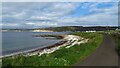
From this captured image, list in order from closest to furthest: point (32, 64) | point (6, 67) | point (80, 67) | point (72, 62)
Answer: point (6, 67) → point (32, 64) → point (80, 67) → point (72, 62)

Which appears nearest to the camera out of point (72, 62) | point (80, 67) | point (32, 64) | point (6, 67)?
point (6, 67)

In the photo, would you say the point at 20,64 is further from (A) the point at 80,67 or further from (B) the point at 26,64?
(A) the point at 80,67

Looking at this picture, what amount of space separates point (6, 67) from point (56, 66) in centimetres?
320

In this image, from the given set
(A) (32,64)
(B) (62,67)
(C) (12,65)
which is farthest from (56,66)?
(C) (12,65)

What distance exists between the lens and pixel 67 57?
63.3 ft

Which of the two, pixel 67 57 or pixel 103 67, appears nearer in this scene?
pixel 103 67

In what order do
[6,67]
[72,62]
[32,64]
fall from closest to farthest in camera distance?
[6,67] → [32,64] → [72,62]

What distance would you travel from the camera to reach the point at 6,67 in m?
13.8

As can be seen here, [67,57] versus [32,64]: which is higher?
[32,64]

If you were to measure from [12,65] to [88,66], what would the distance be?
5030 millimetres

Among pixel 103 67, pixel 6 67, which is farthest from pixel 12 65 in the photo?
pixel 103 67

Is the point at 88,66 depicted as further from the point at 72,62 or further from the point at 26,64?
the point at 26,64

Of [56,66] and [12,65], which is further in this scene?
[56,66]

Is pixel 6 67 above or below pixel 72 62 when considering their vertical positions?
above
